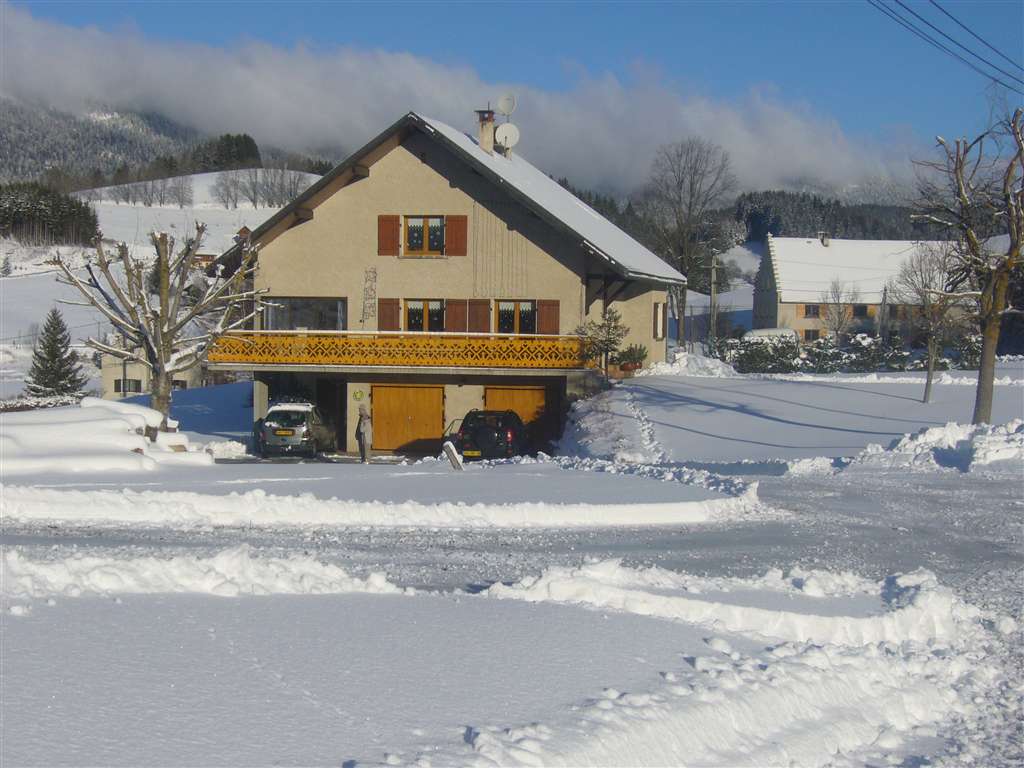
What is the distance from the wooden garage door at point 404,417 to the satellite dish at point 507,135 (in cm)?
1130

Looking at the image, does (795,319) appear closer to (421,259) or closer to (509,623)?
(421,259)

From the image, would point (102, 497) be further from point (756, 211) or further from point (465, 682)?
point (756, 211)

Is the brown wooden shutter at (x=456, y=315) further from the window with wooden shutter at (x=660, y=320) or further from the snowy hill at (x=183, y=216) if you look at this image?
the snowy hill at (x=183, y=216)

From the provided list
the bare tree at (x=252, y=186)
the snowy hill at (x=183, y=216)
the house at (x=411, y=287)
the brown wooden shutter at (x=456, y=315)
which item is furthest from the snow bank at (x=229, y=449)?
the bare tree at (x=252, y=186)

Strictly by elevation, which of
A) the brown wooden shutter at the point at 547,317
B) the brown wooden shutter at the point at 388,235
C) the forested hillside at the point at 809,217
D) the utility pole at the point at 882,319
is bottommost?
the brown wooden shutter at the point at 547,317

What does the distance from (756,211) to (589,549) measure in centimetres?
17326

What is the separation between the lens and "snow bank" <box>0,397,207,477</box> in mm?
20828

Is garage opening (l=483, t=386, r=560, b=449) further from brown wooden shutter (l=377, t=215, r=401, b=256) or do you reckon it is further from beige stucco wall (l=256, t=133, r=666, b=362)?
brown wooden shutter (l=377, t=215, r=401, b=256)

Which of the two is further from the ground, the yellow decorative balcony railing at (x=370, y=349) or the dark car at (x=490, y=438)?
the yellow decorative balcony railing at (x=370, y=349)

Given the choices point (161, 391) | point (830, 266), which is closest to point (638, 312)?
point (161, 391)

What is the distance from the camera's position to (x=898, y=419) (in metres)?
31.3

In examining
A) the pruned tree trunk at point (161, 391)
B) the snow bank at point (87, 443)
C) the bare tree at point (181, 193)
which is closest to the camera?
the snow bank at point (87, 443)

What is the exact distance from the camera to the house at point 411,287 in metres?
34.8

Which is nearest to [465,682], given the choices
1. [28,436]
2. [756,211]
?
[28,436]
